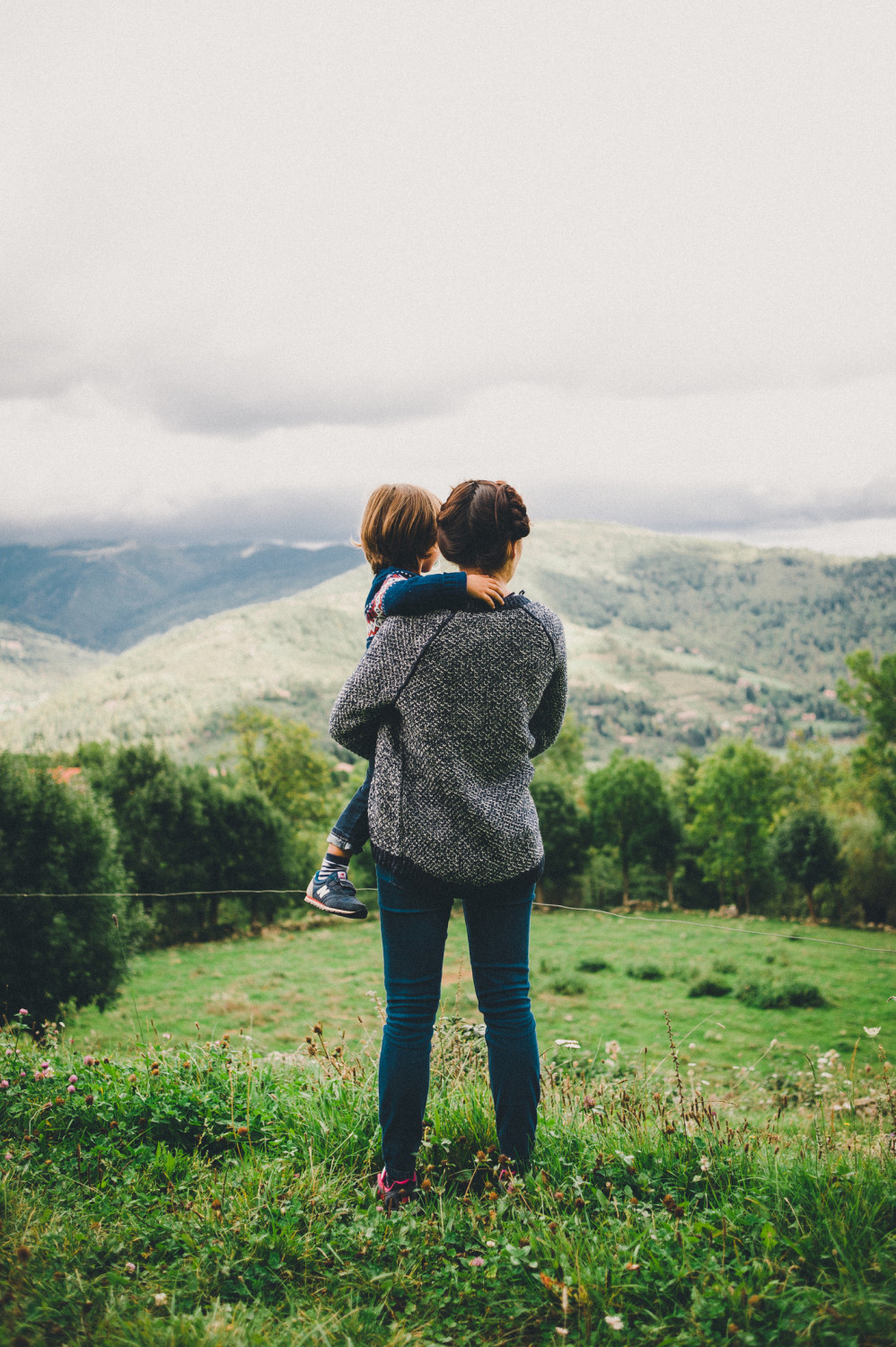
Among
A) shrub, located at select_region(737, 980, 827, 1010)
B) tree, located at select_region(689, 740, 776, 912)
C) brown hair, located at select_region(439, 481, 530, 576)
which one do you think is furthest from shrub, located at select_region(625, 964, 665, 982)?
brown hair, located at select_region(439, 481, 530, 576)

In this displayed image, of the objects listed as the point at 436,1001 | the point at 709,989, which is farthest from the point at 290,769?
the point at 436,1001

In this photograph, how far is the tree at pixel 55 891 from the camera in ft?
62.5

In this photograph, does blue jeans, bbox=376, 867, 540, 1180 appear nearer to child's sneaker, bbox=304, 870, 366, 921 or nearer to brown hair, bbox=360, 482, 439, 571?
child's sneaker, bbox=304, 870, 366, 921

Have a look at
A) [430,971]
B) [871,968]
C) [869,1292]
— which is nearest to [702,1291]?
[869,1292]

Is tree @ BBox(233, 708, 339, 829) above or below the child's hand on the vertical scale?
below

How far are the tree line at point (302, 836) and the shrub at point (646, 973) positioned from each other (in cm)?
1265

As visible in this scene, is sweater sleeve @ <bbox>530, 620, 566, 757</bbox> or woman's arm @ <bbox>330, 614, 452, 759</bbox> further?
sweater sleeve @ <bbox>530, 620, 566, 757</bbox>

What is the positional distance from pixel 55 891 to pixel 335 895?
22275 mm

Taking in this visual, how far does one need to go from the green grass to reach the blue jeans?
17 centimetres

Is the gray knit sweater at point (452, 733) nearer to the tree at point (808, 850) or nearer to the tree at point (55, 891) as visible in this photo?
the tree at point (55, 891)

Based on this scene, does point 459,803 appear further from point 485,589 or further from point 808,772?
point 808,772

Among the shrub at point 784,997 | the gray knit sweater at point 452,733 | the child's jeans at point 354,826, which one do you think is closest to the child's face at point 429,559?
the gray knit sweater at point 452,733

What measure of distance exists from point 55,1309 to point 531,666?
2.13 m

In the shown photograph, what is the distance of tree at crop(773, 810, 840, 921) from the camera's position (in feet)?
121
